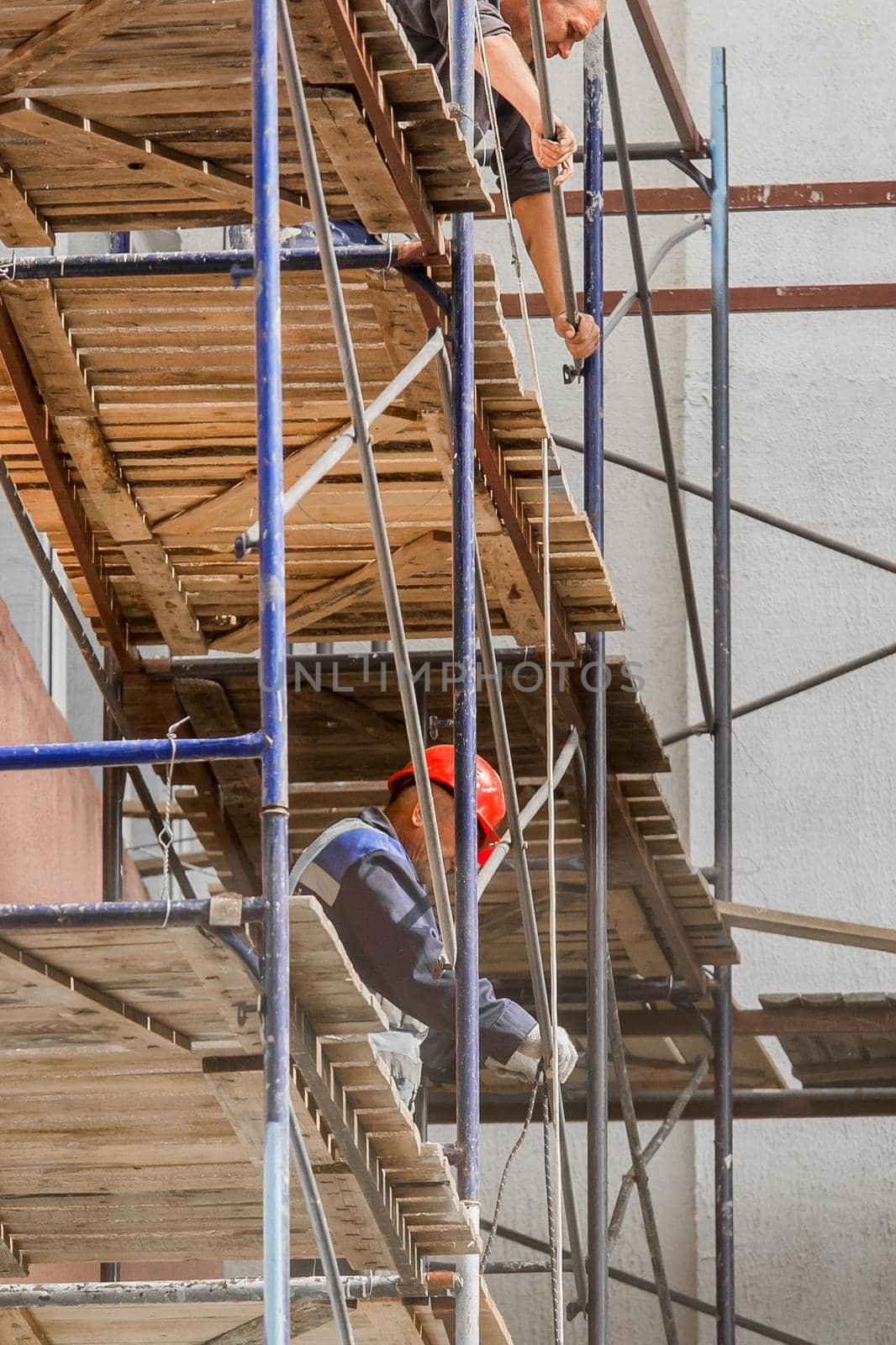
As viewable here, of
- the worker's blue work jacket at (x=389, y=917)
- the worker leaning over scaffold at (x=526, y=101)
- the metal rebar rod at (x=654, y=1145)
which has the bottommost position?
the metal rebar rod at (x=654, y=1145)

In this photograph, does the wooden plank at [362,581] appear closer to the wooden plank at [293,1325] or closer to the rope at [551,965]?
the rope at [551,965]

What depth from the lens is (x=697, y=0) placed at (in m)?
13.5

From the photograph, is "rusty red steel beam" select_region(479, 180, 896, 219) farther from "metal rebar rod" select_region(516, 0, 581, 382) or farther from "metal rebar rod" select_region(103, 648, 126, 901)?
"metal rebar rod" select_region(103, 648, 126, 901)

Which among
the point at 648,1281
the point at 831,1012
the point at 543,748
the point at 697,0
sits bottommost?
the point at 648,1281

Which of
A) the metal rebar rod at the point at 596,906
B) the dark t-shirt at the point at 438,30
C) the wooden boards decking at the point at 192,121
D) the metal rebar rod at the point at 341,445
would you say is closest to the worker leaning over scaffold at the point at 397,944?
the metal rebar rod at the point at 341,445

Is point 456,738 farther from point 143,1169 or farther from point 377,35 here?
point 377,35

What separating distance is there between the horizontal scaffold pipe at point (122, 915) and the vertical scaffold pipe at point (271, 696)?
0.08m

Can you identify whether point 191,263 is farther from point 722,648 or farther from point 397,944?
point 722,648

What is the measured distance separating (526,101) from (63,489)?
204 cm

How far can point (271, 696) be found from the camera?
155 inches

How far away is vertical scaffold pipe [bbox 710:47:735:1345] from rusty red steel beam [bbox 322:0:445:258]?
14.0 ft

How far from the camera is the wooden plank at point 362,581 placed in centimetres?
779

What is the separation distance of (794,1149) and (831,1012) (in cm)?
259

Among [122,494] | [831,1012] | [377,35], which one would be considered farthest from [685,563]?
[377,35]
